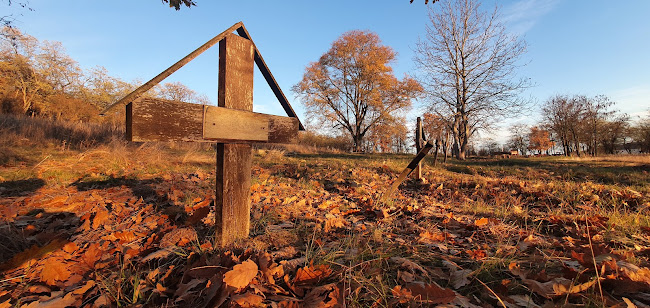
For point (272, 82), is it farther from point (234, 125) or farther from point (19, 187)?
point (19, 187)

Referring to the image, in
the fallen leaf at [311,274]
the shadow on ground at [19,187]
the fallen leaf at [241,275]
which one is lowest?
the fallen leaf at [311,274]

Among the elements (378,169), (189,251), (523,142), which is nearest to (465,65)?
(378,169)

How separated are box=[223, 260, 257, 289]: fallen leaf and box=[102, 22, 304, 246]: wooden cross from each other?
0.75m

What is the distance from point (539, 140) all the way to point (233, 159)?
213ft

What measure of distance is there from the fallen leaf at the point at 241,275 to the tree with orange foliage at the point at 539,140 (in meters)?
63.5

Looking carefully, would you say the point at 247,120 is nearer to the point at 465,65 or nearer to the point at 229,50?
the point at 229,50

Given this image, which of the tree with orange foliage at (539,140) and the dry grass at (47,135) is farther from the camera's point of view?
the tree with orange foliage at (539,140)

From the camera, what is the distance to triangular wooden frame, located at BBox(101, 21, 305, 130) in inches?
63.8

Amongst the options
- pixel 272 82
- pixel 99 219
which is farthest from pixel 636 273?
pixel 99 219

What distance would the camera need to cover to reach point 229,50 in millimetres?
2117

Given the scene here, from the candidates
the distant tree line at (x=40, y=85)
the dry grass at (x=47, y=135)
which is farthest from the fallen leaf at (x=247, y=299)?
the distant tree line at (x=40, y=85)

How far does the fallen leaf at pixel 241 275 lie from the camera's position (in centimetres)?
127

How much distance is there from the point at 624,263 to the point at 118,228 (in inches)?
149

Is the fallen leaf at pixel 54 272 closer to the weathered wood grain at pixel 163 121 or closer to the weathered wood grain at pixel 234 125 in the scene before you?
the weathered wood grain at pixel 163 121
